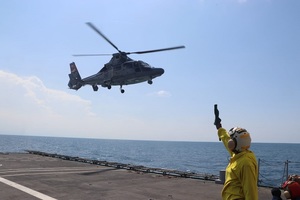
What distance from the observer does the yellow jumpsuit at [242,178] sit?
423 centimetres

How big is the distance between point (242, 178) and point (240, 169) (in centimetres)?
12

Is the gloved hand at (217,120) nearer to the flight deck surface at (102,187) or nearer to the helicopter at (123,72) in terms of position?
the flight deck surface at (102,187)

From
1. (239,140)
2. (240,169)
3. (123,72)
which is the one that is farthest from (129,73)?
(240,169)

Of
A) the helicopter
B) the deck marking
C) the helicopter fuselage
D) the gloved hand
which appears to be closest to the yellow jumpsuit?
the gloved hand

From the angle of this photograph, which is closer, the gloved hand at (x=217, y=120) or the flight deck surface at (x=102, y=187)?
the gloved hand at (x=217, y=120)

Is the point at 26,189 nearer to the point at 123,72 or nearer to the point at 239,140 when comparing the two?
the point at 239,140

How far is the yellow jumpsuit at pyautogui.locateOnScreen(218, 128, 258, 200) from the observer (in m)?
4.23

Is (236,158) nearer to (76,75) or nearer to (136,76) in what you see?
(136,76)

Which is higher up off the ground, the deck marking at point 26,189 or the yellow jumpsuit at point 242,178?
the yellow jumpsuit at point 242,178

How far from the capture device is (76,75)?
1300 inches

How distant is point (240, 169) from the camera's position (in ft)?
14.4

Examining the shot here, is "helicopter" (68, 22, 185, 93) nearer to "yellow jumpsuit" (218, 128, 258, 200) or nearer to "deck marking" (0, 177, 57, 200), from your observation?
"deck marking" (0, 177, 57, 200)

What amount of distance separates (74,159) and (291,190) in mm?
24592

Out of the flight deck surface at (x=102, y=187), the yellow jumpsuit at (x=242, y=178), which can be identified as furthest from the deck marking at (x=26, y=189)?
the yellow jumpsuit at (x=242, y=178)
